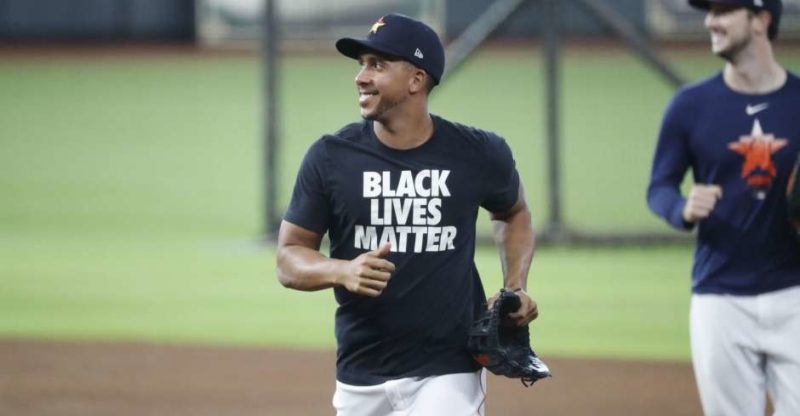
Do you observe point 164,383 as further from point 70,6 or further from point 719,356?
point 70,6

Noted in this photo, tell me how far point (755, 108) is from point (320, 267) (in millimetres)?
1952

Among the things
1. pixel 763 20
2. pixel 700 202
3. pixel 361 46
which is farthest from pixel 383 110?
pixel 763 20

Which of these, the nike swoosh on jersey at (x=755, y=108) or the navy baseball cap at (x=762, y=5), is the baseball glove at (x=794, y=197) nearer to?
the nike swoosh on jersey at (x=755, y=108)

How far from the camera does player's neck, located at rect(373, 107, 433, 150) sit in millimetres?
5242

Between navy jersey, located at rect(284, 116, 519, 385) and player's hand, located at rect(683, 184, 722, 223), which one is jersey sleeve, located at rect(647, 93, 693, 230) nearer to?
player's hand, located at rect(683, 184, 722, 223)

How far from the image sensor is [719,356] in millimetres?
5832

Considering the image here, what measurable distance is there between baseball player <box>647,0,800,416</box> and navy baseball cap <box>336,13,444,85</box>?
1.16 meters

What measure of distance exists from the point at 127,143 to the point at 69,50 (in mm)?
9110

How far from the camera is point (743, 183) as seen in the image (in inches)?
232

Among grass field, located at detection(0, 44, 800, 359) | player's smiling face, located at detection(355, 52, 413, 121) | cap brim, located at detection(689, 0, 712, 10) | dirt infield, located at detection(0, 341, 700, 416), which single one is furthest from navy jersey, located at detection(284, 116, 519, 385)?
grass field, located at detection(0, 44, 800, 359)

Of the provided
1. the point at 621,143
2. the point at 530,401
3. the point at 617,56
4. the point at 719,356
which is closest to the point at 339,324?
the point at 719,356

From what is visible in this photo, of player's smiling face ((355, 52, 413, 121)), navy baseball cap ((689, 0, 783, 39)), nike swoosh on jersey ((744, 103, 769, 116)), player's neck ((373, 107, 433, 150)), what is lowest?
player's neck ((373, 107, 433, 150))

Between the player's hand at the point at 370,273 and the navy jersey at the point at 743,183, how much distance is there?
1.53 metres

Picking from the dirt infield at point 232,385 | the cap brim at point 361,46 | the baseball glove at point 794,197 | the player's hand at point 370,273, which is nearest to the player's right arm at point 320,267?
the player's hand at point 370,273
